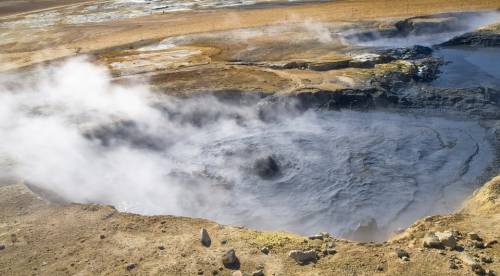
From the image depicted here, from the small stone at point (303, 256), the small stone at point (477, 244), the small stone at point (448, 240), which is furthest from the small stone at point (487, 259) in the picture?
the small stone at point (303, 256)

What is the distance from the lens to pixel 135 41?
2556 centimetres

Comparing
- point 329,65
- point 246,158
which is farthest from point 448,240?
point 329,65

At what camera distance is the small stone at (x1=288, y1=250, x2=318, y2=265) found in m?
7.23

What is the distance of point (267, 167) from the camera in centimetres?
1174

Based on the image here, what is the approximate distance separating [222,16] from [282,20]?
16.3 feet

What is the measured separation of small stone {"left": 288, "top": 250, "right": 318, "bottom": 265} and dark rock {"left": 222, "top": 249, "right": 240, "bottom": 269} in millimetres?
819

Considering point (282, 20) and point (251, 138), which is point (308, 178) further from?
point (282, 20)

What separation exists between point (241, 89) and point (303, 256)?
371 inches

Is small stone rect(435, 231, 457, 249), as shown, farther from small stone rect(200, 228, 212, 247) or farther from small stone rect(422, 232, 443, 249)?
small stone rect(200, 228, 212, 247)

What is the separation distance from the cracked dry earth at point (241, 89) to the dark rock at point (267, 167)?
3230 mm

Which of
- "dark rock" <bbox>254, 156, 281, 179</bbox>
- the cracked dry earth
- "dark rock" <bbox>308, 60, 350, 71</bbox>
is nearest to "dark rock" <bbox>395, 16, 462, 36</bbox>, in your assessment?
the cracked dry earth

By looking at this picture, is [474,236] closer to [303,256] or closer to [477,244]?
[477,244]

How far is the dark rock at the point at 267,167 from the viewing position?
38.1ft

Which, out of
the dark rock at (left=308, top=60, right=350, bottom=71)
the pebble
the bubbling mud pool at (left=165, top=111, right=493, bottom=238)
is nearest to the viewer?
the pebble
